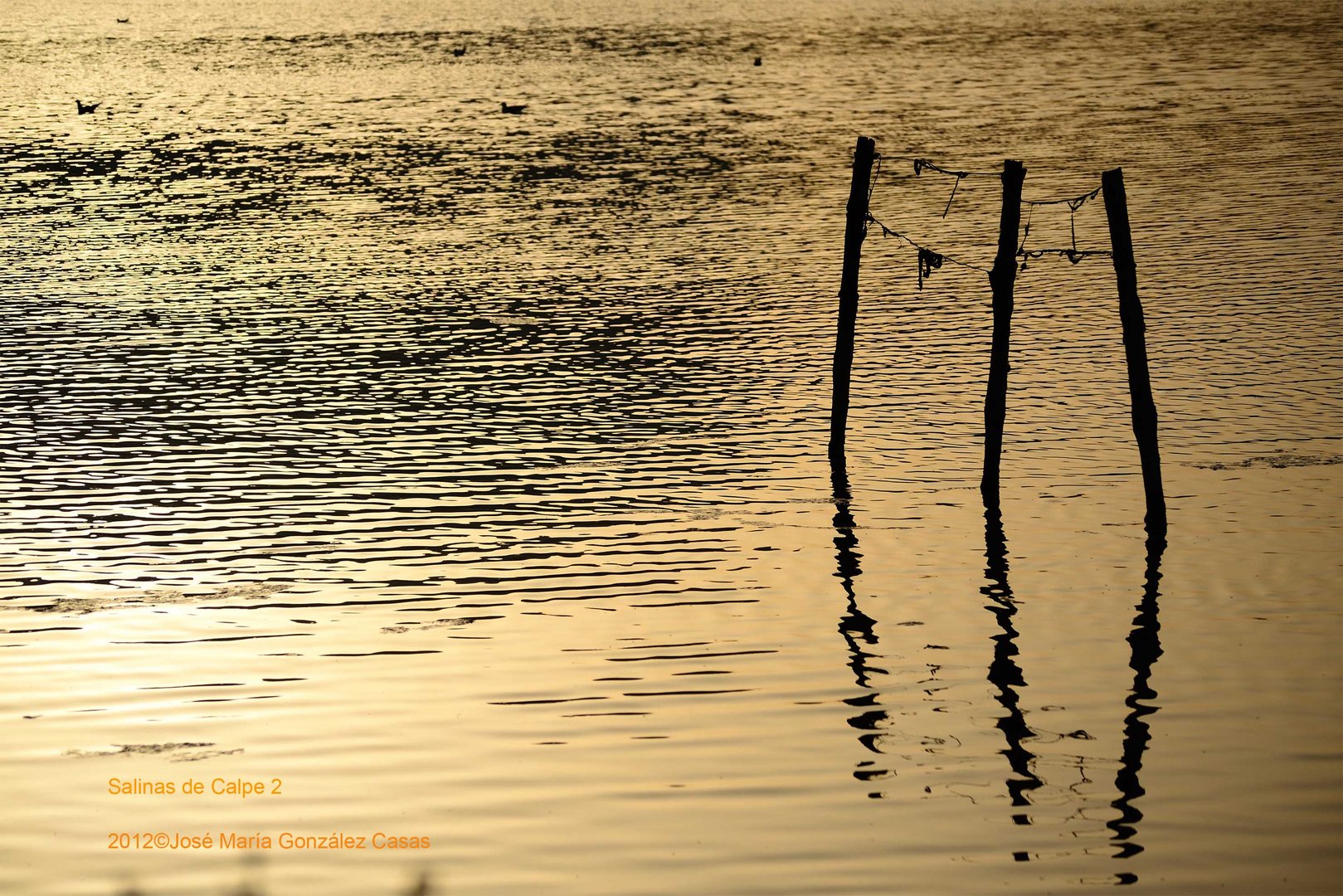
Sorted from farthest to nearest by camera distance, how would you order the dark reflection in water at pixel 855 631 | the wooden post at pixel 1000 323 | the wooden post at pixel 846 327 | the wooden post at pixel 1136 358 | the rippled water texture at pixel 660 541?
1. the wooden post at pixel 846 327
2. the wooden post at pixel 1000 323
3. the wooden post at pixel 1136 358
4. the dark reflection in water at pixel 855 631
5. the rippled water texture at pixel 660 541

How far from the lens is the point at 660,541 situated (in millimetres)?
21688

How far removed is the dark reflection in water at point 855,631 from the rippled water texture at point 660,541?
9 centimetres

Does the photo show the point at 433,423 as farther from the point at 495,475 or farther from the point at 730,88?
the point at 730,88

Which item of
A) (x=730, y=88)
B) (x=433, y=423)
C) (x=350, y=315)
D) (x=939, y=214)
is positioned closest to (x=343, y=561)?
(x=433, y=423)

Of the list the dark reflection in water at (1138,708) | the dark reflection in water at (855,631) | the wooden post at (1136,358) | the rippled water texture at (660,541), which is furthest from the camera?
the wooden post at (1136,358)

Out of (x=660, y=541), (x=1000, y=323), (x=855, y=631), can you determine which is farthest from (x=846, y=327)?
(x=855, y=631)

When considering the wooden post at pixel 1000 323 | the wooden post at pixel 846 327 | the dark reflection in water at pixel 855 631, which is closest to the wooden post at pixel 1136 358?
the wooden post at pixel 1000 323

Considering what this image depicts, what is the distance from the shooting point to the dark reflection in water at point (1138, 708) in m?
13.0

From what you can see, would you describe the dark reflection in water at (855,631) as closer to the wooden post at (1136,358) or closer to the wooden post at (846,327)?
the wooden post at (846,327)

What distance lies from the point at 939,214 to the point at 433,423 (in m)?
27.2

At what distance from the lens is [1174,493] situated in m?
23.5

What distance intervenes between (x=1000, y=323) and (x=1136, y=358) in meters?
2.10

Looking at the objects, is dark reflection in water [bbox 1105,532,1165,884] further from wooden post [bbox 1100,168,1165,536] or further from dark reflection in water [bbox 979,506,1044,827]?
Answer: dark reflection in water [bbox 979,506,1044,827]

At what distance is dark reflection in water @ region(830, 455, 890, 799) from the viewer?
49.0 feet
